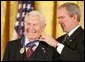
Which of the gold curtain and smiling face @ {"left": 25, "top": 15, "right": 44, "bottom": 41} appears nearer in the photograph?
smiling face @ {"left": 25, "top": 15, "right": 44, "bottom": 41}

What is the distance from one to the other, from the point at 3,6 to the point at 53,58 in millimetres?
2350

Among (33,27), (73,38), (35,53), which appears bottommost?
(35,53)

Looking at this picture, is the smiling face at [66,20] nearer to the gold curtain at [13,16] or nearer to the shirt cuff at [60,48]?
the shirt cuff at [60,48]

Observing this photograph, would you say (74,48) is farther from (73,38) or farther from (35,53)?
(35,53)

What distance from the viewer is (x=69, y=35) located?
101 inches

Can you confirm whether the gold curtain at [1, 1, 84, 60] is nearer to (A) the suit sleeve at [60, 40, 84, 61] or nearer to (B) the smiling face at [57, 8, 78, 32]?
(B) the smiling face at [57, 8, 78, 32]

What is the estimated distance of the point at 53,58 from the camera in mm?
2465

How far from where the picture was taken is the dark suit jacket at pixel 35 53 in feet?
8.08

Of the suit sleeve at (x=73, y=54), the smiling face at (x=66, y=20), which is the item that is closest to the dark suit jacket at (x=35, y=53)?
the suit sleeve at (x=73, y=54)

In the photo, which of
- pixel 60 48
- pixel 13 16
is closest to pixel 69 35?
pixel 60 48

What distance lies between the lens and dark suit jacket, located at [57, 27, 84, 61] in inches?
92.8

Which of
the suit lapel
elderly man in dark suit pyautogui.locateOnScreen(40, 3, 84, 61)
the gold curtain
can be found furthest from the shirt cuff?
the gold curtain

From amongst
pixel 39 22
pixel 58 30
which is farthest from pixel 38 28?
pixel 58 30

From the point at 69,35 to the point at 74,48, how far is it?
0.48 ft
